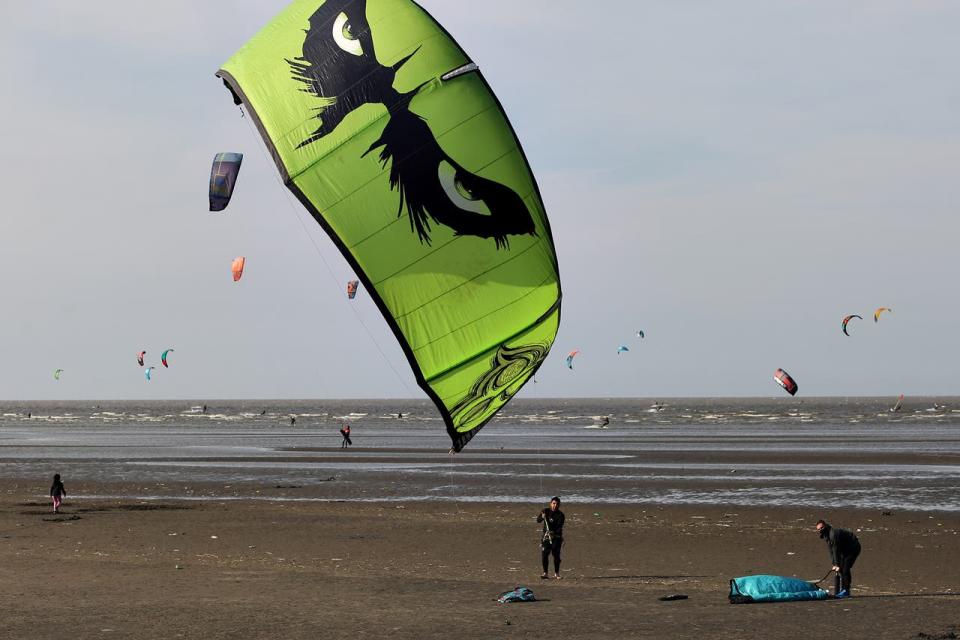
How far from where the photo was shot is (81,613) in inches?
527

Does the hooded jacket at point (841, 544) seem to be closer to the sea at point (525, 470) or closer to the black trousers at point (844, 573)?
the black trousers at point (844, 573)

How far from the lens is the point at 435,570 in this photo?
1734 centimetres

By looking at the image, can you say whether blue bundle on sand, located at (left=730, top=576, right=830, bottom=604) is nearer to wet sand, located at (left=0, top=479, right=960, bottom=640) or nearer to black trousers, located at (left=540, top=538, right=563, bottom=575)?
wet sand, located at (left=0, top=479, right=960, bottom=640)

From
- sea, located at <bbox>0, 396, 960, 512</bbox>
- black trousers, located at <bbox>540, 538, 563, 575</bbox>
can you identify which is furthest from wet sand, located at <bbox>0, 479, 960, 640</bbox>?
sea, located at <bbox>0, 396, 960, 512</bbox>

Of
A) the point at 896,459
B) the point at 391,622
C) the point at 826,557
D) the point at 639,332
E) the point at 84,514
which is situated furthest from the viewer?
the point at 639,332

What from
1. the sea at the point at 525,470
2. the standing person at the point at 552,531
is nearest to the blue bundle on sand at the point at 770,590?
the standing person at the point at 552,531

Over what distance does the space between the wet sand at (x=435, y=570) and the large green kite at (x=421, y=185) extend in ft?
10.8

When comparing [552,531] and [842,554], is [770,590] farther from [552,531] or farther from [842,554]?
[552,531]

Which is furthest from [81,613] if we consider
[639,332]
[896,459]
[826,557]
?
[639,332]

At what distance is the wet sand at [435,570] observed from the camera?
41.5ft

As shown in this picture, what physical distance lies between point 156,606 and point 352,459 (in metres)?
32.1

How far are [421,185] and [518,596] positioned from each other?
19.2ft

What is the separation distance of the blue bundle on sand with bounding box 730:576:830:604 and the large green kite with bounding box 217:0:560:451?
15.4 ft

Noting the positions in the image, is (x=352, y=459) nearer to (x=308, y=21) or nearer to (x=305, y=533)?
(x=305, y=533)
